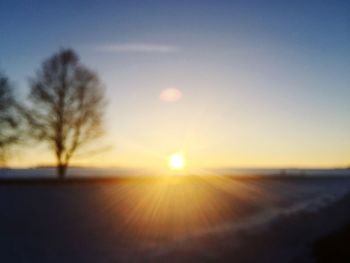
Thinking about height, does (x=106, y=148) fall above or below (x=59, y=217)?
above

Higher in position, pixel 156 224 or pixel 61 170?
pixel 61 170

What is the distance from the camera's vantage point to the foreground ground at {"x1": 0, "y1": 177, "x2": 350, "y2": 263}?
11.8 metres

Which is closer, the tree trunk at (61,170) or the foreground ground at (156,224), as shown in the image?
the foreground ground at (156,224)

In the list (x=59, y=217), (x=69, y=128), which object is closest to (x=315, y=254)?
(x=59, y=217)

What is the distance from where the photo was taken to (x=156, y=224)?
1570cm

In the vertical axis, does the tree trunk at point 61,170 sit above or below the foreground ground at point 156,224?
above

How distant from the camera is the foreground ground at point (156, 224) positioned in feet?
38.7

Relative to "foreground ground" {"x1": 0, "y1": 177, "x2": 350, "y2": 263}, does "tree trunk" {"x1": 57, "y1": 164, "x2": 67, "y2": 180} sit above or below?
above

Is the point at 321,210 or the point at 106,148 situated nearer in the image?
the point at 321,210

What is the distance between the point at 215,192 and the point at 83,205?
10.2 meters

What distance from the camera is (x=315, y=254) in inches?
479

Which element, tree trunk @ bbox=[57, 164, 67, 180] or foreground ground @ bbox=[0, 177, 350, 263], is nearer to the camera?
foreground ground @ bbox=[0, 177, 350, 263]

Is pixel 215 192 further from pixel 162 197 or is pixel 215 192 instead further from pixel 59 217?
pixel 59 217

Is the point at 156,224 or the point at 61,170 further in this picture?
the point at 61,170
